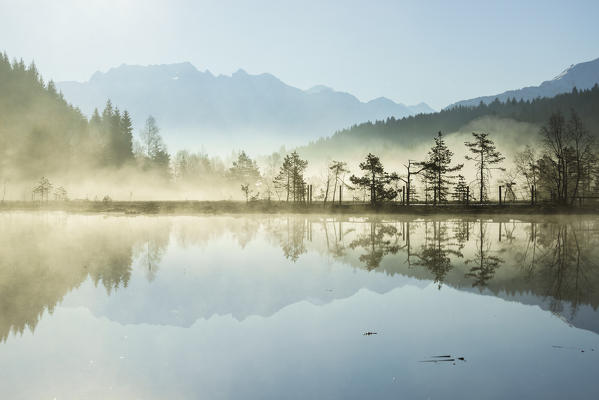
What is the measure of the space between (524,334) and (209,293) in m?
7.51

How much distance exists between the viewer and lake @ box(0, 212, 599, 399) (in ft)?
19.9

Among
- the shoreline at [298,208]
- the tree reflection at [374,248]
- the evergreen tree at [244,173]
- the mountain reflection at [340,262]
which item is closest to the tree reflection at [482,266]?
the mountain reflection at [340,262]

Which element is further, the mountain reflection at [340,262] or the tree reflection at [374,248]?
the tree reflection at [374,248]

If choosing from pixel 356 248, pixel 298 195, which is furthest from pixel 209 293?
pixel 298 195

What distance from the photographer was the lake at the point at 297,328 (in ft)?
19.9

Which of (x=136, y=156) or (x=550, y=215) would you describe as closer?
(x=550, y=215)

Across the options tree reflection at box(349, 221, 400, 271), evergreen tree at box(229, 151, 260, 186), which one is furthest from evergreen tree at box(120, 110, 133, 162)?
tree reflection at box(349, 221, 400, 271)

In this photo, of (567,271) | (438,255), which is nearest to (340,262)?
(438,255)

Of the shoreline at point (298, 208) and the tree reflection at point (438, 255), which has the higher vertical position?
the shoreline at point (298, 208)

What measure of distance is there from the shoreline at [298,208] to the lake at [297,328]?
38.4 meters

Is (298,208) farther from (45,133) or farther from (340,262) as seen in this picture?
(45,133)

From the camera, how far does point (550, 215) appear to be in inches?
2045

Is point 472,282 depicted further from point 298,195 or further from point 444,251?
point 298,195

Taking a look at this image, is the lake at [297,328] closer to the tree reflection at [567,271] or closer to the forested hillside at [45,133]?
the tree reflection at [567,271]
